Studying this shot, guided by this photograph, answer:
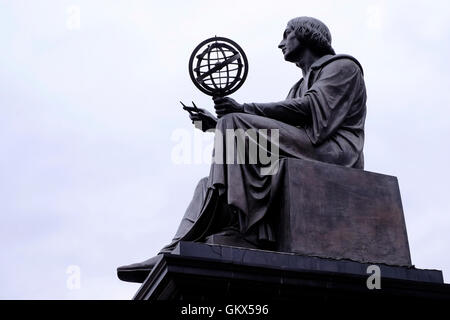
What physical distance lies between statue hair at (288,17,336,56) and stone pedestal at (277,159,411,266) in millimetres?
2484

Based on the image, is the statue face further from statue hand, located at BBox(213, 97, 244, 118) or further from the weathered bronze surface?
statue hand, located at BBox(213, 97, 244, 118)

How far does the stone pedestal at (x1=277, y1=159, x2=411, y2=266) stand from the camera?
1223cm

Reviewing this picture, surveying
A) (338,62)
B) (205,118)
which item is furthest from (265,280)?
(338,62)

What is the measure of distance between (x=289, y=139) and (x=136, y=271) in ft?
8.95

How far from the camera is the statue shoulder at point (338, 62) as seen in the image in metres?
14.2

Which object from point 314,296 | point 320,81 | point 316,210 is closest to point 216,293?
point 314,296

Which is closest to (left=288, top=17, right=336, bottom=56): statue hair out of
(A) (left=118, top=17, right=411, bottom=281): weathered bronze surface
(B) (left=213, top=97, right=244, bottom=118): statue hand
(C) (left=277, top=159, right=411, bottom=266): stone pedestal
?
(A) (left=118, top=17, right=411, bottom=281): weathered bronze surface

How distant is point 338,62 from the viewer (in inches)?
560

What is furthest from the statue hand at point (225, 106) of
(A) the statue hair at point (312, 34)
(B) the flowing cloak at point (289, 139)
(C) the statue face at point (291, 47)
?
(A) the statue hair at point (312, 34)

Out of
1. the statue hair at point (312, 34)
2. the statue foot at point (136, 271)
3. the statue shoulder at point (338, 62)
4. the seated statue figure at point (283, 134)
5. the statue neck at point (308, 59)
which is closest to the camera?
the seated statue figure at point (283, 134)

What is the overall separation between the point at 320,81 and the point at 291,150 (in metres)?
1.46

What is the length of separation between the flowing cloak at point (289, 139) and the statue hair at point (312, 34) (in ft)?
0.76

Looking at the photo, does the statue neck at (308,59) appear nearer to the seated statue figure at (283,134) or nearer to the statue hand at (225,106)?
the seated statue figure at (283,134)
